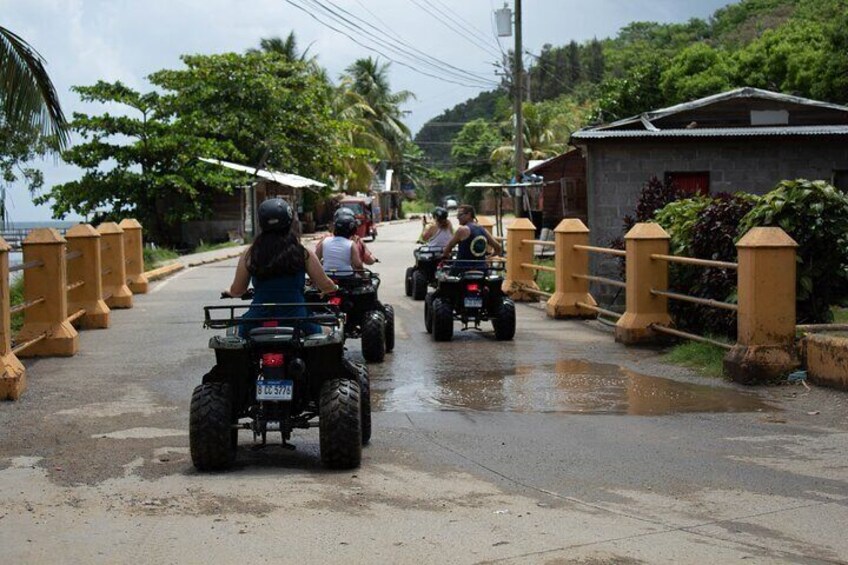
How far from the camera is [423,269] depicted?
67.4 feet

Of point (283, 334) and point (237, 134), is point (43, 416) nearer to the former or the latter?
point (283, 334)

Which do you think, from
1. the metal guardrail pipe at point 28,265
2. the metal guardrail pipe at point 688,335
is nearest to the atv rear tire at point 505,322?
the metal guardrail pipe at point 688,335

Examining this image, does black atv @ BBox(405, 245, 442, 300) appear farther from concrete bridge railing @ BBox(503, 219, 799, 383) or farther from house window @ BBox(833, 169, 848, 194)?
house window @ BBox(833, 169, 848, 194)

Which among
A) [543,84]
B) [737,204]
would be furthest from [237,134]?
[543,84]

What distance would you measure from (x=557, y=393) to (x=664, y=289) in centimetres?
382

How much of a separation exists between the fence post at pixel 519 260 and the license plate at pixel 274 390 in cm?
Result: 1395

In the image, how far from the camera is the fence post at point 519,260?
21703 mm

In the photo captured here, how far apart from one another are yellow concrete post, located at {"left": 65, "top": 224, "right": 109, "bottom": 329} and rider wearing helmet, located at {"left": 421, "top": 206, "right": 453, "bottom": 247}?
495cm

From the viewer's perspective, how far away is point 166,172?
1720 inches

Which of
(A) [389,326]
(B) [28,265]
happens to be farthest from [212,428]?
(A) [389,326]

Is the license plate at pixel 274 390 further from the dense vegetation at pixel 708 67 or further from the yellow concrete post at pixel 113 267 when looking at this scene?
the dense vegetation at pixel 708 67

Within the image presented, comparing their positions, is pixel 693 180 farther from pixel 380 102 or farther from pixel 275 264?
pixel 380 102

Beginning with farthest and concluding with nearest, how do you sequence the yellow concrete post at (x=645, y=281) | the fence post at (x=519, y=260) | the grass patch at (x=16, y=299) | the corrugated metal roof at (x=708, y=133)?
the corrugated metal roof at (x=708, y=133) → the fence post at (x=519, y=260) → the grass patch at (x=16, y=299) → the yellow concrete post at (x=645, y=281)

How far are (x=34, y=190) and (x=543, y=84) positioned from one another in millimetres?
105425
